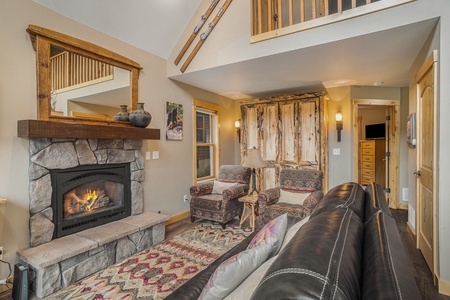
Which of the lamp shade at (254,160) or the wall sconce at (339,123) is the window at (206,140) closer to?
the lamp shade at (254,160)

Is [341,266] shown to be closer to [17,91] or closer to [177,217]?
[17,91]

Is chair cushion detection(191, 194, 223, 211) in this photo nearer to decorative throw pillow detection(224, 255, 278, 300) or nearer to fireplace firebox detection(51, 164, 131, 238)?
fireplace firebox detection(51, 164, 131, 238)

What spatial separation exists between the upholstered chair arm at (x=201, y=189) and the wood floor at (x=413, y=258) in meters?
0.49

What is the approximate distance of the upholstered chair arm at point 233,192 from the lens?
3611 mm

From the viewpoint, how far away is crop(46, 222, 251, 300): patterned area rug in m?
2.09

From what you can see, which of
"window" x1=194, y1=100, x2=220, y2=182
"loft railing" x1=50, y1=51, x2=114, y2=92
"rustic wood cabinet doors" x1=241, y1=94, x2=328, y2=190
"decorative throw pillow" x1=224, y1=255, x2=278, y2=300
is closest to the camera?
"decorative throw pillow" x1=224, y1=255, x2=278, y2=300

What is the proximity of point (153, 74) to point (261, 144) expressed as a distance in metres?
2.44

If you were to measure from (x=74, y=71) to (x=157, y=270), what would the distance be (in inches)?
91.2

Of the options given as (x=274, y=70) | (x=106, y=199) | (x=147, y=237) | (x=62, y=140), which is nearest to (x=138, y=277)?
(x=147, y=237)

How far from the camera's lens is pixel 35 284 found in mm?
2074

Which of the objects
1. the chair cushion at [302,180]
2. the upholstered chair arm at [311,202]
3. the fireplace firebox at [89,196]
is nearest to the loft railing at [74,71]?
the fireplace firebox at [89,196]

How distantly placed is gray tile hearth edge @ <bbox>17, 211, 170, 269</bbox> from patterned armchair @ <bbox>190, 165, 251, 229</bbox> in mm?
786

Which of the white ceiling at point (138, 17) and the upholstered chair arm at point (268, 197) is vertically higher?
the white ceiling at point (138, 17)

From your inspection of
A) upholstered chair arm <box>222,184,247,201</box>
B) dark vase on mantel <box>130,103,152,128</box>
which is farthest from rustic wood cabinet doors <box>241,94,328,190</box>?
dark vase on mantel <box>130,103,152,128</box>
